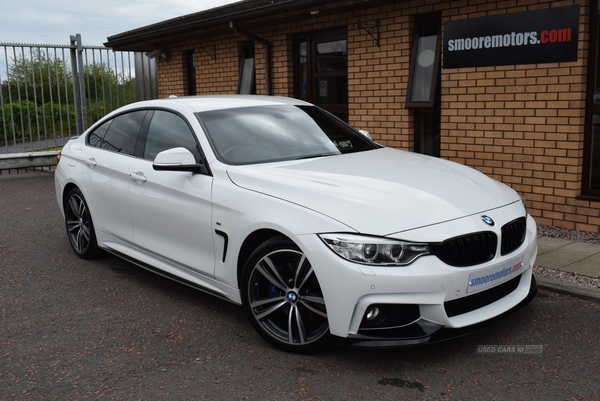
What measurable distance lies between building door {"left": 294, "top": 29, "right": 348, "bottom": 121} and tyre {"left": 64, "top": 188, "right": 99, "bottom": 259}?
4520mm

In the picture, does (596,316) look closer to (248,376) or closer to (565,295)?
(565,295)

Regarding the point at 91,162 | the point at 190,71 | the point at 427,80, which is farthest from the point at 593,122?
the point at 190,71

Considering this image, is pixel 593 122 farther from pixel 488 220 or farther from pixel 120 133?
pixel 120 133

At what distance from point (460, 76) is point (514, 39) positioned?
2.73 feet

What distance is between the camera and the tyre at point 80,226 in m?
6.24

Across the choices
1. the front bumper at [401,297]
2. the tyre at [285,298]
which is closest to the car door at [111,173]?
the tyre at [285,298]

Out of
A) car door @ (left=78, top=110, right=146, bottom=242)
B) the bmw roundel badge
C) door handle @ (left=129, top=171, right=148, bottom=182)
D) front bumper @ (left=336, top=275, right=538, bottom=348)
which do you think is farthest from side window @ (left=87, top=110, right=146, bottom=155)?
the bmw roundel badge

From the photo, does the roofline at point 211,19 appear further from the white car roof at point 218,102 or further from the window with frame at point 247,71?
the white car roof at point 218,102

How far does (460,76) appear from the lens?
7.79 metres

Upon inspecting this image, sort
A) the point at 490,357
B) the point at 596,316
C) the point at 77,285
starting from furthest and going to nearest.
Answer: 1. the point at 77,285
2. the point at 596,316
3. the point at 490,357

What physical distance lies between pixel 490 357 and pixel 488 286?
1.46 ft

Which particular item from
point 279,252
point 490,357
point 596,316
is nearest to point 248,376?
point 279,252

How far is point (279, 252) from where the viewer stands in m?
3.95

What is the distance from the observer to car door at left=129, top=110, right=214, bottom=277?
181 inches
